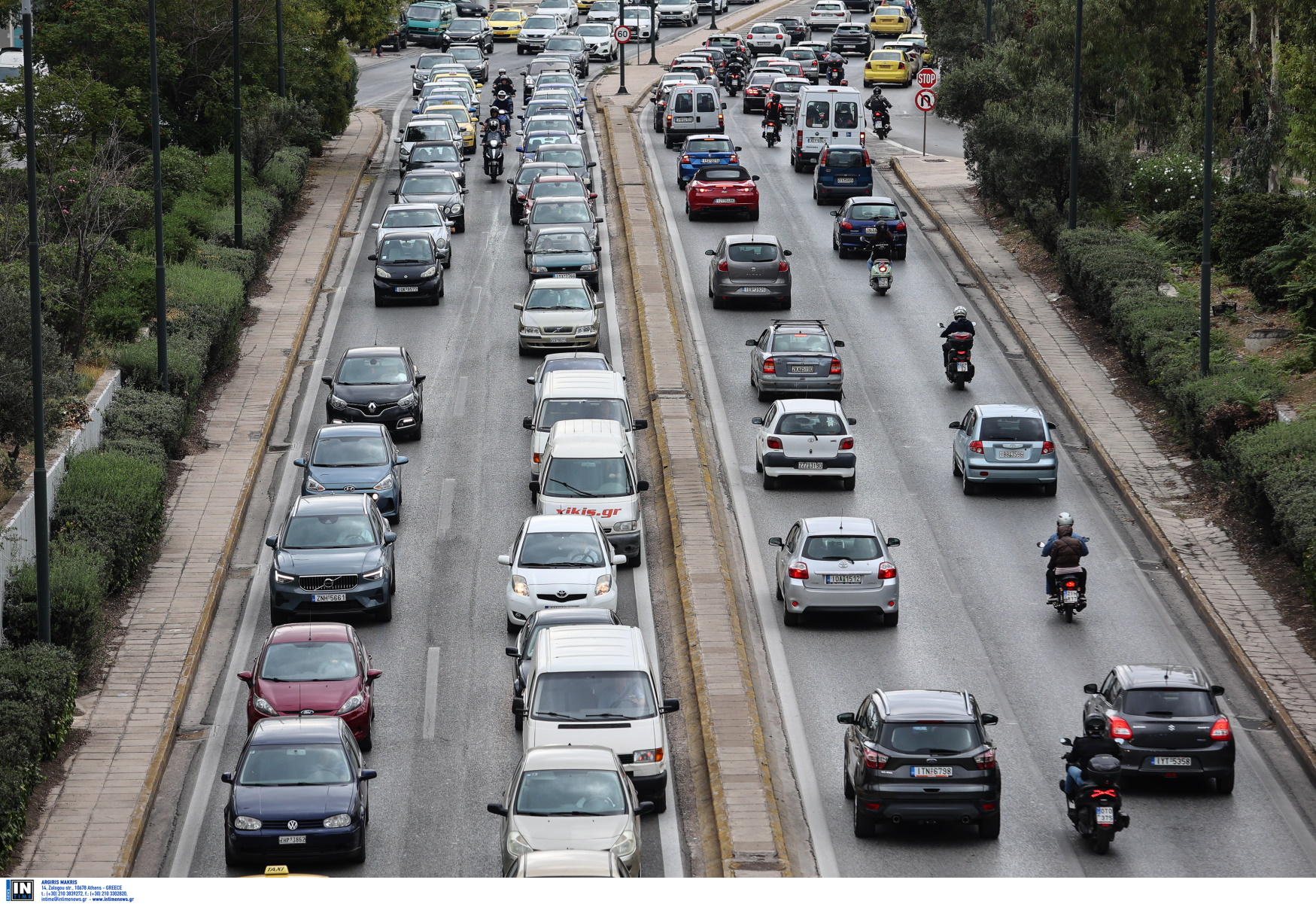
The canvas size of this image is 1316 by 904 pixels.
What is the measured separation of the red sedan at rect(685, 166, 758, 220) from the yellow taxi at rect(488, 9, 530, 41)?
165 feet

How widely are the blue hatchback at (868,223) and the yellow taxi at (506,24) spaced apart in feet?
182

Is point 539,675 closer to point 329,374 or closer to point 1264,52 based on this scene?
point 329,374

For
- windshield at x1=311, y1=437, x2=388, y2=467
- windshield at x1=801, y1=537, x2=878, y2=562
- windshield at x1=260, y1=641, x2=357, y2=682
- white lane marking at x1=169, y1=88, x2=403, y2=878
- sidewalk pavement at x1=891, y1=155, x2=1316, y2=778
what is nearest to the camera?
white lane marking at x1=169, y1=88, x2=403, y2=878

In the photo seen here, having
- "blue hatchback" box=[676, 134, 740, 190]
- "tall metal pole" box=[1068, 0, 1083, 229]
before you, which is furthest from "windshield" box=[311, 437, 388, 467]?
"blue hatchback" box=[676, 134, 740, 190]

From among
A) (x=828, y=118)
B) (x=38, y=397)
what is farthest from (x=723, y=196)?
(x=38, y=397)

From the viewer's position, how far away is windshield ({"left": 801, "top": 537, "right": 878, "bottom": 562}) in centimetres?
2495

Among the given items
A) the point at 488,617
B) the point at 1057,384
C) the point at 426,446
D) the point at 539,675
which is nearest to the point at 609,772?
the point at 539,675

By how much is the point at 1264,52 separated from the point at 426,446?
30870 mm

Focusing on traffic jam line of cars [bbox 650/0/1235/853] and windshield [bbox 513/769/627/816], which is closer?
windshield [bbox 513/769/627/816]

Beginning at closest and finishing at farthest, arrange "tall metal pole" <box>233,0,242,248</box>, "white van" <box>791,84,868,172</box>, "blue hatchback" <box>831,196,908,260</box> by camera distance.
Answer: "tall metal pole" <box>233,0,242,248</box>, "blue hatchback" <box>831,196,908,260</box>, "white van" <box>791,84,868,172</box>

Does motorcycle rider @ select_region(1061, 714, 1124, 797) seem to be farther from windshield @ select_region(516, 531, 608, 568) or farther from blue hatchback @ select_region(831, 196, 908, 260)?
blue hatchback @ select_region(831, 196, 908, 260)

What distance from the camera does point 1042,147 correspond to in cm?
4606

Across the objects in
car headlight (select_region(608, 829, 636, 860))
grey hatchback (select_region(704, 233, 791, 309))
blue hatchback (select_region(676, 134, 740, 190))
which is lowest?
car headlight (select_region(608, 829, 636, 860))

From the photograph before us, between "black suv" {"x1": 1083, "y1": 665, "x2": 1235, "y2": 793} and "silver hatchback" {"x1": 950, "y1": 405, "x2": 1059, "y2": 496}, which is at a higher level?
"silver hatchback" {"x1": 950, "y1": 405, "x2": 1059, "y2": 496}
